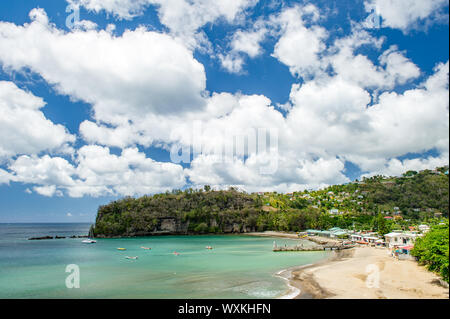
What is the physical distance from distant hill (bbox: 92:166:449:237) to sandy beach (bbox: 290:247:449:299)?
203ft

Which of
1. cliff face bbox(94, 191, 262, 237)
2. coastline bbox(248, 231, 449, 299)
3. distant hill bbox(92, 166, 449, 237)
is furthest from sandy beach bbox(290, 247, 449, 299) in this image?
cliff face bbox(94, 191, 262, 237)

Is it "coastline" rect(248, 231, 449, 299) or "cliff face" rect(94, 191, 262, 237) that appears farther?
"cliff face" rect(94, 191, 262, 237)

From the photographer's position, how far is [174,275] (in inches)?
1093

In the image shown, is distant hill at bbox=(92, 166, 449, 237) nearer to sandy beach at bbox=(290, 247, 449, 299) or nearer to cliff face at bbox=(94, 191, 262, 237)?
cliff face at bbox=(94, 191, 262, 237)

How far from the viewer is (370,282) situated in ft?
70.4

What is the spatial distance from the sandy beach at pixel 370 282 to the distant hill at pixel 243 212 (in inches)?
2430

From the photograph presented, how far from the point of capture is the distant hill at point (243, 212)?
9562 cm

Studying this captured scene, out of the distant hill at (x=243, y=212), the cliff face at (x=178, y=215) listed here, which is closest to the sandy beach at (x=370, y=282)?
the distant hill at (x=243, y=212)

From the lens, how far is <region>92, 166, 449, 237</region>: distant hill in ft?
314

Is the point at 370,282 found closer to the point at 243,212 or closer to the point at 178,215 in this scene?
the point at 243,212

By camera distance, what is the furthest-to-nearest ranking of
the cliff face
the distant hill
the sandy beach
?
the cliff face → the distant hill → the sandy beach

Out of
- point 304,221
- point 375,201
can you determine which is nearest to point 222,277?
point 304,221

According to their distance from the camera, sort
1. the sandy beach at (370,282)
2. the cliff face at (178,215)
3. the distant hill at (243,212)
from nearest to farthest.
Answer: the sandy beach at (370,282) → the distant hill at (243,212) → the cliff face at (178,215)

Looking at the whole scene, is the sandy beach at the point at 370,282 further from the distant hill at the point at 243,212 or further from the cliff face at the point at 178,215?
the cliff face at the point at 178,215
